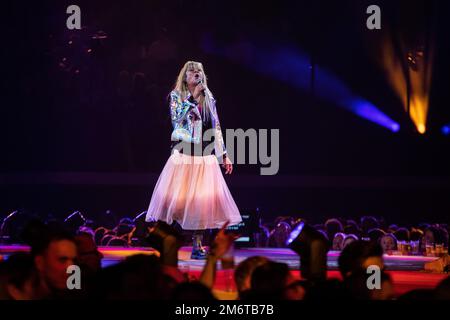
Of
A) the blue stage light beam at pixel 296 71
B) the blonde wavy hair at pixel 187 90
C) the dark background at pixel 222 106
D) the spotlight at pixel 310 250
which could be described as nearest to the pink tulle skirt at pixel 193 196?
the blonde wavy hair at pixel 187 90

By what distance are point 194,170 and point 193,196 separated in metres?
0.28

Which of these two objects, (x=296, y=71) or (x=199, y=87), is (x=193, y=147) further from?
(x=296, y=71)

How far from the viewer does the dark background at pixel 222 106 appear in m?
11.7

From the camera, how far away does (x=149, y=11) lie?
467 inches

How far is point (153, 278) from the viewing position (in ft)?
10.8

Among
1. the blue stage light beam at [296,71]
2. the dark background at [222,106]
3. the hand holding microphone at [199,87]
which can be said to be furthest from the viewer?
the blue stage light beam at [296,71]

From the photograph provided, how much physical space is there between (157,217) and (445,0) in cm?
689

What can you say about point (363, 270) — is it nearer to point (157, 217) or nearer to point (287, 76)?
point (157, 217)

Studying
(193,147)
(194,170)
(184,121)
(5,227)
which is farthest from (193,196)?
(5,227)

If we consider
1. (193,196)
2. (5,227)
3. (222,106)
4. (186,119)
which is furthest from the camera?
(222,106)

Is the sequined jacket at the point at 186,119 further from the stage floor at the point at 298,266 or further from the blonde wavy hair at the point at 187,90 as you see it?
the stage floor at the point at 298,266
